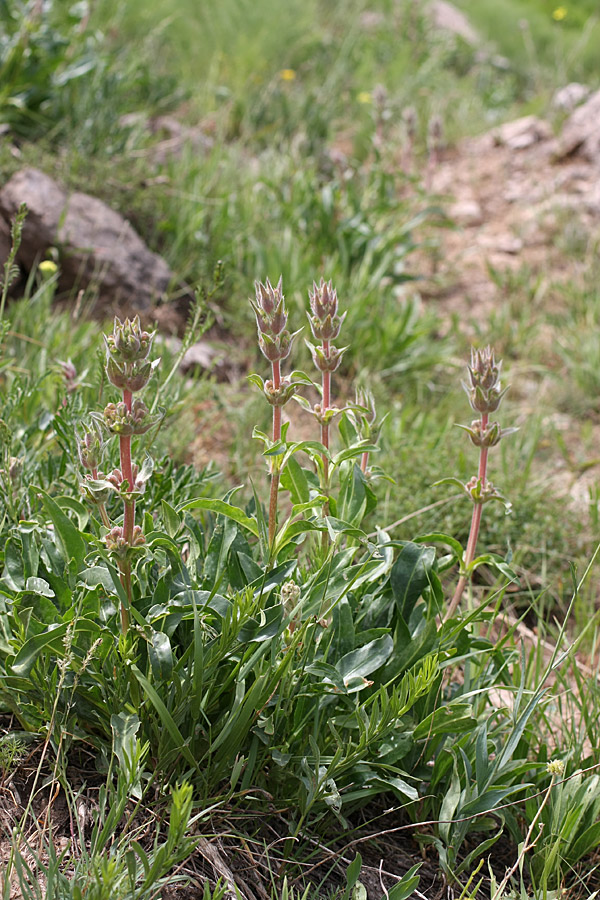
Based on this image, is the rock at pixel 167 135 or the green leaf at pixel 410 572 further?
the rock at pixel 167 135

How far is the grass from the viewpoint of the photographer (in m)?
1.57

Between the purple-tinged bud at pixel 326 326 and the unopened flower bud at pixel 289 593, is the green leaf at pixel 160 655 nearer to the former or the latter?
the unopened flower bud at pixel 289 593

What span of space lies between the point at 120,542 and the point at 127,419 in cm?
23

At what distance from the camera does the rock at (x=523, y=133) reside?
6621mm

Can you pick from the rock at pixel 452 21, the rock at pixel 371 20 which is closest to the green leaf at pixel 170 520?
the rock at pixel 371 20

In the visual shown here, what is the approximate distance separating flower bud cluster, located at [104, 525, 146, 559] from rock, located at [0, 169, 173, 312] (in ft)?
8.49

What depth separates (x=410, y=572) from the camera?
1863 millimetres

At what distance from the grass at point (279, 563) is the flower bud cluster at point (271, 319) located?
34 centimetres

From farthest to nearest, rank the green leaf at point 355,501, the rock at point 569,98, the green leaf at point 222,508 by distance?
the rock at point 569,98 < the green leaf at point 355,501 < the green leaf at point 222,508

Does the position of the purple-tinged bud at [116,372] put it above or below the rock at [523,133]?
above

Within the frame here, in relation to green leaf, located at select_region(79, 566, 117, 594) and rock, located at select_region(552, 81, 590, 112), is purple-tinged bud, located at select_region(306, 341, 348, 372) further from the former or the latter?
rock, located at select_region(552, 81, 590, 112)

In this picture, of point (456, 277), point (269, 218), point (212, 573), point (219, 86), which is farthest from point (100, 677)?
point (219, 86)

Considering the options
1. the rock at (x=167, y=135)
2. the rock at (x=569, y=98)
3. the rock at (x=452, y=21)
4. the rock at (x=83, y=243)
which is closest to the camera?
the rock at (x=83, y=243)

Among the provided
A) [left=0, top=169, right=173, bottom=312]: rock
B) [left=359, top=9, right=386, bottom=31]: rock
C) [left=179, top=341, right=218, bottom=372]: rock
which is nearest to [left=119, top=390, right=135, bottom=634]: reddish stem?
[left=179, top=341, right=218, bottom=372]: rock
